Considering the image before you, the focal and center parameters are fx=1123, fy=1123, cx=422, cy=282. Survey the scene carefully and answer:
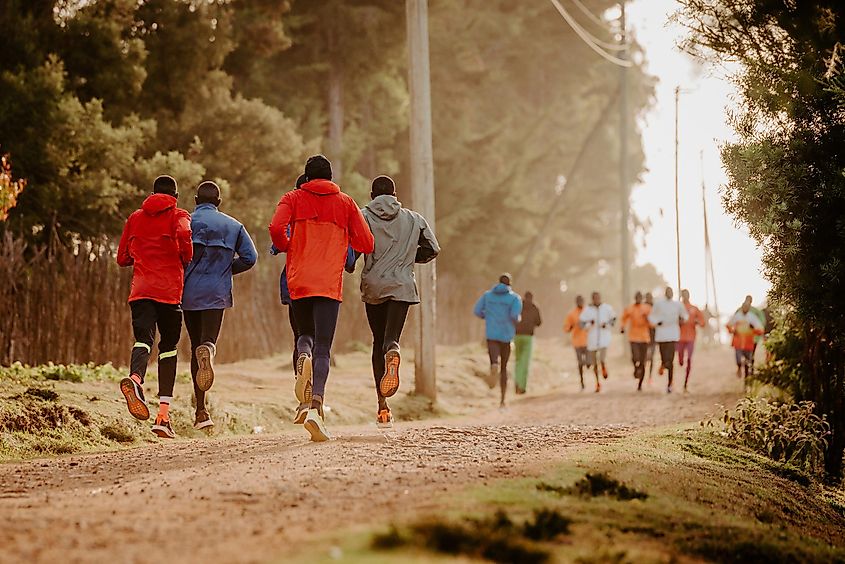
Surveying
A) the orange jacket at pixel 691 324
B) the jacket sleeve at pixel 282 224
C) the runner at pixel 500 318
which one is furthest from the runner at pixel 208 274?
the orange jacket at pixel 691 324

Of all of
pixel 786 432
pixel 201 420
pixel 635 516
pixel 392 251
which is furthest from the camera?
pixel 786 432

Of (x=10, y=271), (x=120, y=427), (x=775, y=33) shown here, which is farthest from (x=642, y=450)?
(x=10, y=271)

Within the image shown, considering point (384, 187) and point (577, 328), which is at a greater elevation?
point (384, 187)

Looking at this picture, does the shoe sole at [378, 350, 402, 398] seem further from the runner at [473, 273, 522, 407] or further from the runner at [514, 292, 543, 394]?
the runner at [514, 292, 543, 394]

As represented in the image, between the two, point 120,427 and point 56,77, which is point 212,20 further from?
point 120,427

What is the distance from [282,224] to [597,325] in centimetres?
1460

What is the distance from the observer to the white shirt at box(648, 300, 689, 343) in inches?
861

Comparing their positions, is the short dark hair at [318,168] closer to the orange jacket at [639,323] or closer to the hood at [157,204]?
the hood at [157,204]

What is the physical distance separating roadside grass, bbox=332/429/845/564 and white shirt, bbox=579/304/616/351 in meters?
12.6

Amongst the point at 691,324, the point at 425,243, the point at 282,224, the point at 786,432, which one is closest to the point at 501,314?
the point at 691,324

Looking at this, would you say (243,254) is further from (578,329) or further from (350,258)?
(578,329)

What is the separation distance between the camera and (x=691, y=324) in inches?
933

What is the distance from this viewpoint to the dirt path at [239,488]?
5250mm

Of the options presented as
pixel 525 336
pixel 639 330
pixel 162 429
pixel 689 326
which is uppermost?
pixel 689 326
